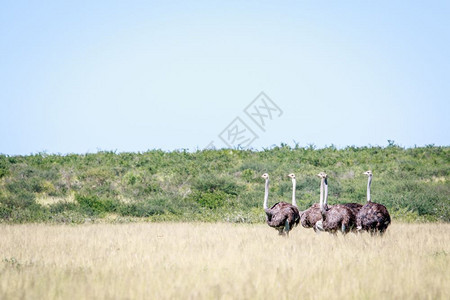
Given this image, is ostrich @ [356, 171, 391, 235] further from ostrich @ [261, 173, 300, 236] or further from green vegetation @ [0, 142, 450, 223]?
green vegetation @ [0, 142, 450, 223]

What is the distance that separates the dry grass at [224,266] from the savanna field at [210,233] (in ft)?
0.11

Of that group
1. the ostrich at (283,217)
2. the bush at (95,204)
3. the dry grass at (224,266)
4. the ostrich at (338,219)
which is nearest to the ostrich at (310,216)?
the dry grass at (224,266)

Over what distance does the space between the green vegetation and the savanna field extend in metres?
0.09

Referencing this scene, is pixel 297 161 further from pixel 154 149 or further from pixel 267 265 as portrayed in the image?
pixel 267 265

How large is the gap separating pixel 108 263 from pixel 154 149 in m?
36.2

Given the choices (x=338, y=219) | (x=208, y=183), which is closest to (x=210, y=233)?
(x=338, y=219)

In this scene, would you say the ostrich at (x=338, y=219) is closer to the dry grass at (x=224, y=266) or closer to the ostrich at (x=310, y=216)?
the dry grass at (x=224, y=266)

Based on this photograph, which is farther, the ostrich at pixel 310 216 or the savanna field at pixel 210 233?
the ostrich at pixel 310 216

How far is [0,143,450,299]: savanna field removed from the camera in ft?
27.6

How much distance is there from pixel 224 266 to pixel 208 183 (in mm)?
19878

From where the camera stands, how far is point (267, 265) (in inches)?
412

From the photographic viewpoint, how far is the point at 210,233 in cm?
1730

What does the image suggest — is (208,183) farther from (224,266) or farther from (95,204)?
(224,266)

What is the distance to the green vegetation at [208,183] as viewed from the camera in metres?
25.0
